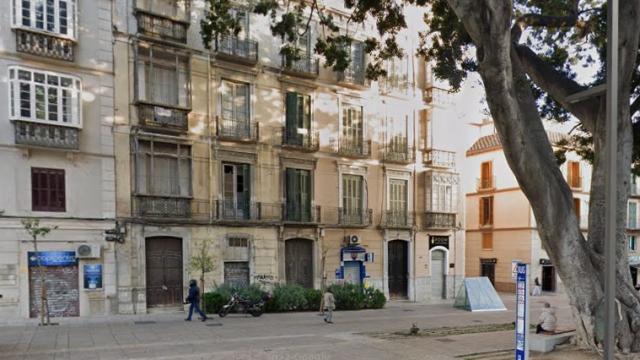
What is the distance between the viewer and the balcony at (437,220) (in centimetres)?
2709

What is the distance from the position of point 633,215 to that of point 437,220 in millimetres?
22613

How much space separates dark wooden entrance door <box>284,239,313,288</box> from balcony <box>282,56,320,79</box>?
26.3ft

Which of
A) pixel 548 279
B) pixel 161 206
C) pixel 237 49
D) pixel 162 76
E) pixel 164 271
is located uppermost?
pixel 237 49

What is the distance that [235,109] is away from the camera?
71.9ft

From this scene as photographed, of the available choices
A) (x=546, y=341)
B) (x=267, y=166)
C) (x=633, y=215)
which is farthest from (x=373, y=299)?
(x=633, y=215)

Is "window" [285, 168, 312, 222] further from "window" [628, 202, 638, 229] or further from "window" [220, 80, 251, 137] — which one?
"window" [628, 202, 638, 229]

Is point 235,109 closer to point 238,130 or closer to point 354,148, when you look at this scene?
point 238,130

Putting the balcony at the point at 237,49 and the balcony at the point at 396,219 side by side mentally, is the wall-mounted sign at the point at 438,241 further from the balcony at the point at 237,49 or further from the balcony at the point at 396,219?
the balcony at the point at 237,49

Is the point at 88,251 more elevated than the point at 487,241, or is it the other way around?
the point at 88,251

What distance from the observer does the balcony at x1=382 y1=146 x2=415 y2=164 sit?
26062mm

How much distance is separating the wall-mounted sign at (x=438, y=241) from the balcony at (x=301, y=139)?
30.0ft

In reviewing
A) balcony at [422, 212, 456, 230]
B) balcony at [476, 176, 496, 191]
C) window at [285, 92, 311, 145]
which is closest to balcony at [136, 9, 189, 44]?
window at [285, 92, 311, 145]

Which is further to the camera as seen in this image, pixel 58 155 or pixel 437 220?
pixel 437 220

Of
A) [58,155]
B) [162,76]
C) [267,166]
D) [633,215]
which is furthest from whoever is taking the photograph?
[633,215]
